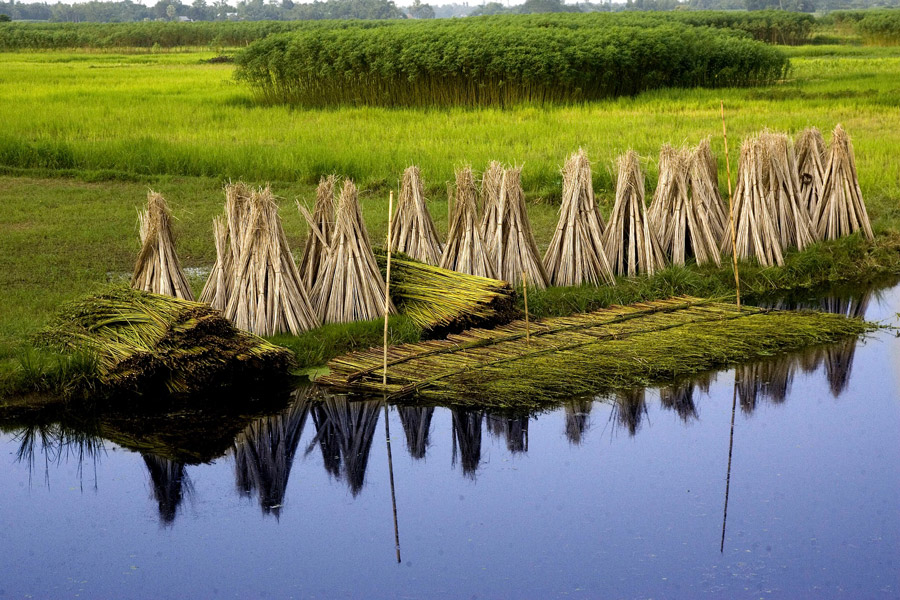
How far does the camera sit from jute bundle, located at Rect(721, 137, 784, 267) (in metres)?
9.09

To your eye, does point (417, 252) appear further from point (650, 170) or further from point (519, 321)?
point (650, 170)

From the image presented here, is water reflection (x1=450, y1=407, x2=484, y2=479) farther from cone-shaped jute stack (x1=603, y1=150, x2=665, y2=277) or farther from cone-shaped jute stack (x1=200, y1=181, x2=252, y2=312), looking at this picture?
cone-shaped jute stack (x1=603, y1=150, x2=665, y2=277)

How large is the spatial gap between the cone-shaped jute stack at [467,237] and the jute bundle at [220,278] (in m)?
1.82

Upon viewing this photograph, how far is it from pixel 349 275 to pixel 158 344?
173 centimetres

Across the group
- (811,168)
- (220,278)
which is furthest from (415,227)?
(811,168)

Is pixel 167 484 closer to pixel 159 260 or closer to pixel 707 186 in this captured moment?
pixel 159 260

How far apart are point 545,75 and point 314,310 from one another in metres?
14.7

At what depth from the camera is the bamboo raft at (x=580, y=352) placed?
6.16 metres

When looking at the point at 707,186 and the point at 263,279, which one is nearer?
the point at 263,279

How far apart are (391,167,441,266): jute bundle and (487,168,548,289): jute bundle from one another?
535mm

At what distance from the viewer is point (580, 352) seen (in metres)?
6.70

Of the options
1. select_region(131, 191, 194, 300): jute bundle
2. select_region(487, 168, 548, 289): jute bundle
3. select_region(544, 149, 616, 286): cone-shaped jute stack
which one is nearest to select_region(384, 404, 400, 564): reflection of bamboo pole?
select_region(131, 191, 194, 300): jute bundle

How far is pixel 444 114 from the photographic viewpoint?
1922 cm

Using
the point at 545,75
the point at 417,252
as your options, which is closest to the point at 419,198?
the point at 417,252
